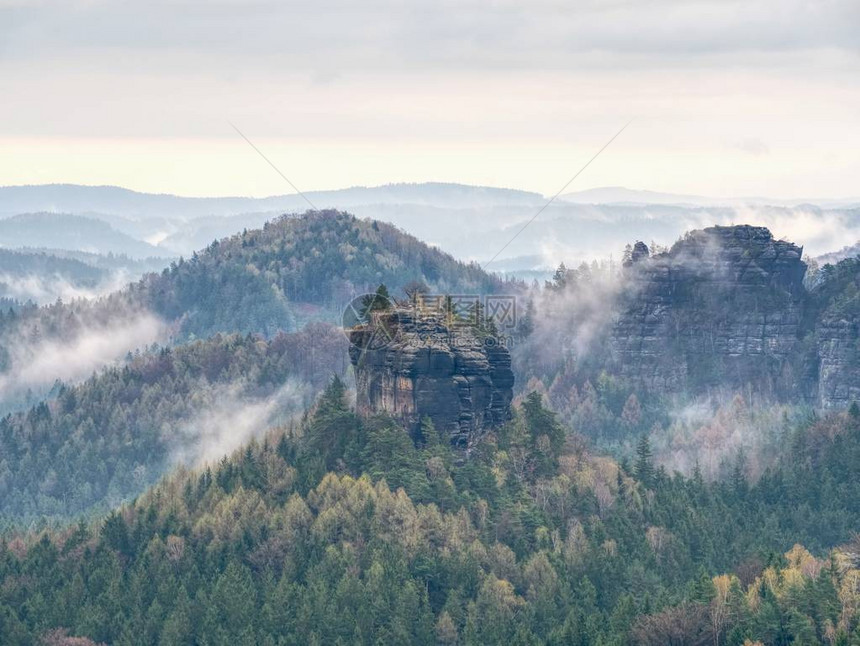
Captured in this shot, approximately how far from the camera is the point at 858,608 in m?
198

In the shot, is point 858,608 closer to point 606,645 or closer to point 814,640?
point 814,640

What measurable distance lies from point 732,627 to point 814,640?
9225mm

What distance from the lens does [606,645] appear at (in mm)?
199875

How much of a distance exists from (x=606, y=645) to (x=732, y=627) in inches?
420

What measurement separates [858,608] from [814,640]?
7.81 m

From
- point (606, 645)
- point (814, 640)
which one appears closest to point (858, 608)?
point (814, 640)

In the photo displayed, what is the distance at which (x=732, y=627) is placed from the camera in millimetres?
199625

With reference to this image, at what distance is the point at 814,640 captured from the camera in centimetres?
19238

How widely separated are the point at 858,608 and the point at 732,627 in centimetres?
1056
